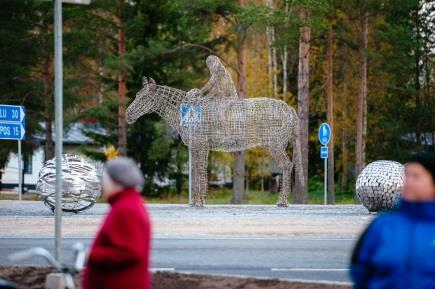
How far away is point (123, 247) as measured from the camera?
6.62m

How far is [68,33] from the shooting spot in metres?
42.0

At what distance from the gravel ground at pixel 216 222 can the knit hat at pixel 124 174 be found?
39.0 feet

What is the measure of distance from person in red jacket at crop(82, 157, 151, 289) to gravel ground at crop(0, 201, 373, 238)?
11.9 meters

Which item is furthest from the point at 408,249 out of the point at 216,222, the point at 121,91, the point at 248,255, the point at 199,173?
the point at 121,91

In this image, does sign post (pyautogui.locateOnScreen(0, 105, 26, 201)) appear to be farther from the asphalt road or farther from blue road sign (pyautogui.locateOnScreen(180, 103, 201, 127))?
the asphalt road

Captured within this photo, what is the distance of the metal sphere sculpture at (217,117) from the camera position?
26.0m

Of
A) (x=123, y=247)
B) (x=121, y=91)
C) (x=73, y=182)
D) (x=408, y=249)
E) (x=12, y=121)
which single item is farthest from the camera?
(x=121, y=91)

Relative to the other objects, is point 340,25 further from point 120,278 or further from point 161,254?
point 120,278

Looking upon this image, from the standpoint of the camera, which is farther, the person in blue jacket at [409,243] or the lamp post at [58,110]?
the lamp post at [58,110]

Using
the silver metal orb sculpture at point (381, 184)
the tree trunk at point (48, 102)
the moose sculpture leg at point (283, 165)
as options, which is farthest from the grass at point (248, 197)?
the silver metal orb sculpture at point (381, 184)

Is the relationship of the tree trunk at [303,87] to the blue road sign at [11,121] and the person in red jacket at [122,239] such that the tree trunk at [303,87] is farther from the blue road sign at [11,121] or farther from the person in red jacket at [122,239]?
the person in red jacket at [122,239]

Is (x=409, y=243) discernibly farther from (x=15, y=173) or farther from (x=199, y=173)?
(x=15, y=173)

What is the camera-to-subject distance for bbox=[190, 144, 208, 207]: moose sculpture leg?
86.0ft

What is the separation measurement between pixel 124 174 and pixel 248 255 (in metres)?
9.13
